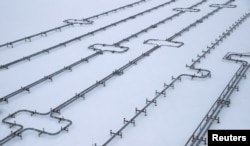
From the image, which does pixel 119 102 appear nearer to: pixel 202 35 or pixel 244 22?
pixel 202 35

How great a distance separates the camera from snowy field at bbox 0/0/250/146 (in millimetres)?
5917

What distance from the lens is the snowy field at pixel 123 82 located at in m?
5.92

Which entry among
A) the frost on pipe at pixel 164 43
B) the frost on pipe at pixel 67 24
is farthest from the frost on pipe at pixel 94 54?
the frost on pipe at pixel 67 24

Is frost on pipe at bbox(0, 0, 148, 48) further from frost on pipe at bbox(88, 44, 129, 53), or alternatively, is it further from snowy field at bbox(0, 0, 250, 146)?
frost on pipe at bbox(88, 44, 129, 53)

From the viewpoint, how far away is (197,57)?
9047mm

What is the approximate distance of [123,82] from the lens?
25.5 ft

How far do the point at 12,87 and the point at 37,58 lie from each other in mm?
1932

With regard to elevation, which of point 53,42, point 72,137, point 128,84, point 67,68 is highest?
point 53,42

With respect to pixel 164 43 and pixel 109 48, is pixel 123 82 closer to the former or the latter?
pixel 109 48

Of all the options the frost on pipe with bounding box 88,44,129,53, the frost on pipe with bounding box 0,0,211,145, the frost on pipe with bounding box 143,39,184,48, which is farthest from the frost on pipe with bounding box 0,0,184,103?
the frost on pipe with bounding box 143,39,184,48

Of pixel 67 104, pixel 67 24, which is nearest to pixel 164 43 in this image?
pixel 67 24

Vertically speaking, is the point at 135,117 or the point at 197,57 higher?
the point at 197,57

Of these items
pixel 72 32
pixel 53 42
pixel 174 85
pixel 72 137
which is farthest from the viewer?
pixel 72 32

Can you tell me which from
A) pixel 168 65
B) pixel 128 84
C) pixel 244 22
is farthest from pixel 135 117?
pixel 244 22
